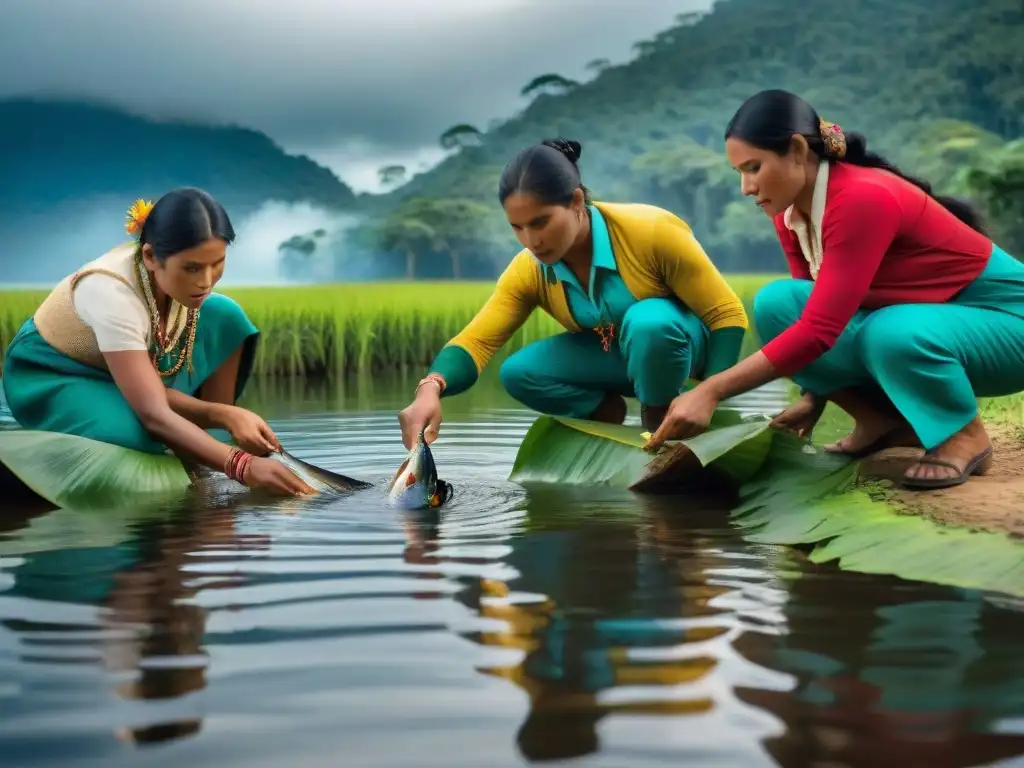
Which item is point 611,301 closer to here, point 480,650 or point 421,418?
point 421,418

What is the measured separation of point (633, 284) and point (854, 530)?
45.1 inches

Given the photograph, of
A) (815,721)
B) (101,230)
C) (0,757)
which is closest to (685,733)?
(815,721)

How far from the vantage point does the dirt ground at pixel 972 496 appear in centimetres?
240

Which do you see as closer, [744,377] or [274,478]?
[744,377]

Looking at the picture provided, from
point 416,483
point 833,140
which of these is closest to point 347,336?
point 416,483

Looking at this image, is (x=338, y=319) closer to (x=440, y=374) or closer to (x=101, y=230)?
(x=440, y=374)

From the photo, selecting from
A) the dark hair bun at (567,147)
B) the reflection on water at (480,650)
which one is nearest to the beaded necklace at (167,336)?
the reflection on water at (480,650)

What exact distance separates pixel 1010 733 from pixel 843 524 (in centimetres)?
118

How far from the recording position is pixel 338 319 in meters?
8.90

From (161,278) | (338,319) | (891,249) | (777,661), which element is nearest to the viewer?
(777,661)

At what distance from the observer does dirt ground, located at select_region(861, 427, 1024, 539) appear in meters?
2.40

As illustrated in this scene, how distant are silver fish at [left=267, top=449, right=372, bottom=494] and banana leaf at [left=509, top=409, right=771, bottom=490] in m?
0.54

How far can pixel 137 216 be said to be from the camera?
3230mm

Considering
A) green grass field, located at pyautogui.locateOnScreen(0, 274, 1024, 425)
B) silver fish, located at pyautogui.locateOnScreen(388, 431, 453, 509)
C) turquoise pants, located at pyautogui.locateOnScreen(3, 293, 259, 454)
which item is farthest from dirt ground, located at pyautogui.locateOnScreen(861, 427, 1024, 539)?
green grass field, located at pyautogui.locateOnScreen(0, 274, 1024, 425)
